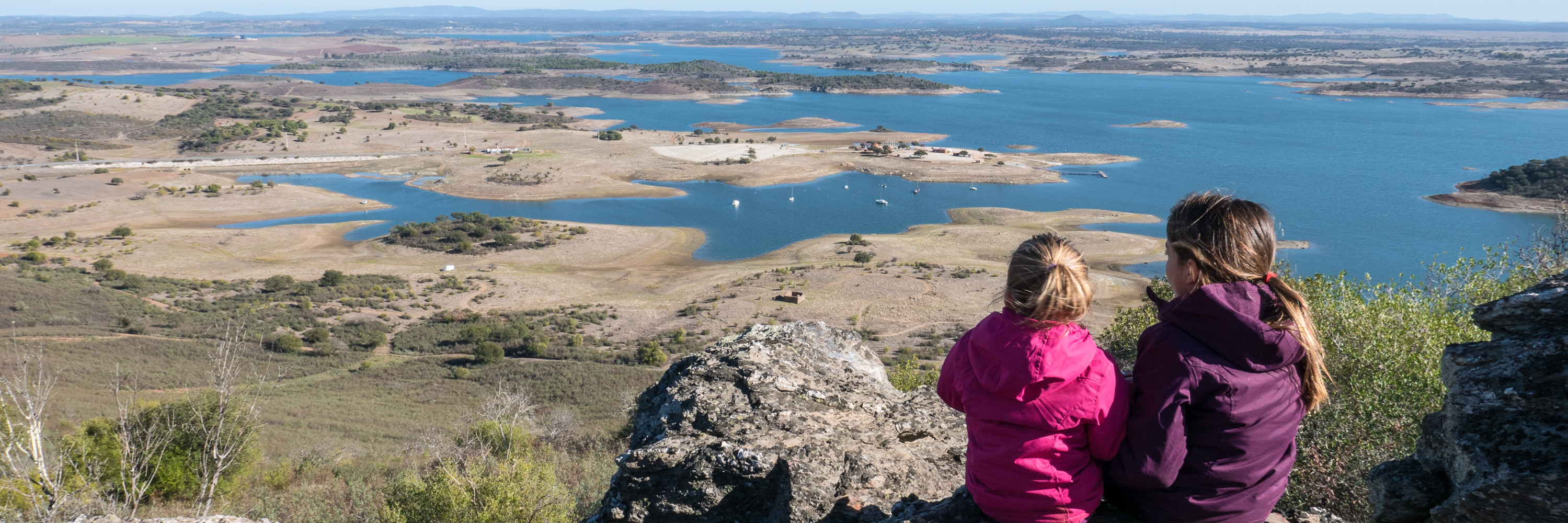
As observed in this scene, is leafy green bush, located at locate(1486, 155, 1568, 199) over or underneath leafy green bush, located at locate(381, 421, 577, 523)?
underneath

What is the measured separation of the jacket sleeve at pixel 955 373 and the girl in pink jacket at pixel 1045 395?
0.41 ft

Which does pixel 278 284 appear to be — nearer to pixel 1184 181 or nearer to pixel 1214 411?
pixel 1214 411

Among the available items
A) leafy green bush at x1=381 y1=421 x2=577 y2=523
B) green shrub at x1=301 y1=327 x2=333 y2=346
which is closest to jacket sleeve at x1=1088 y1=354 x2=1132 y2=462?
leafy green bush at x1=381 y1=421 x2=577 y2=523

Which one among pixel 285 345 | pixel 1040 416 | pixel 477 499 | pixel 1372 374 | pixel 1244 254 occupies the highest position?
pixel 1244 254

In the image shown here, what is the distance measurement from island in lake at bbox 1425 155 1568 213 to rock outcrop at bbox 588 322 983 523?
8165cm

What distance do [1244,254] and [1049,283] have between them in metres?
0.90

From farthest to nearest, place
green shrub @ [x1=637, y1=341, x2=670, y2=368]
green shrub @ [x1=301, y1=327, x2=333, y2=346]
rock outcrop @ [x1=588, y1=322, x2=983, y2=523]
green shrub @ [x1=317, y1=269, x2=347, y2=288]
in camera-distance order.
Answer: green shrub @ [x1=317, y1=269, x2=347, y2=288] → green shrub @ [x1=301, y1=327, x2=333, y2=346] → green shrub @ [x1=637, y1=341, x2=670, y2=368] → rock outcrop @ [x1=588, y1=322, x2=983, y2=523]

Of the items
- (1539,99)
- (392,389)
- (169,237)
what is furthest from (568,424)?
(1539,99)

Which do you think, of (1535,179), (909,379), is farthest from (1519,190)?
(909,379)

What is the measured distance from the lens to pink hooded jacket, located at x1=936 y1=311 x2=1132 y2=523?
12.4ft

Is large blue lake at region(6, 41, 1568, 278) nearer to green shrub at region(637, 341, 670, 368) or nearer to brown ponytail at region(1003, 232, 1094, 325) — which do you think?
green shrub at region(637, 341, 670, 368)

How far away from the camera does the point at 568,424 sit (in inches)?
923

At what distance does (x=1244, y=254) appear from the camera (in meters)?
3.79

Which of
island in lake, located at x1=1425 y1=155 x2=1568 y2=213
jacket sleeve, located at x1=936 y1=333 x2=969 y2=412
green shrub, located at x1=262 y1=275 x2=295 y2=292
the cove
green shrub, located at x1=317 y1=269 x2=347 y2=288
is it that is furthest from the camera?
island in lake, located at x1=1425 y1=155 x2=1568 y2=213
